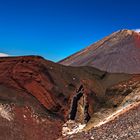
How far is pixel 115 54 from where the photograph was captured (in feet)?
220

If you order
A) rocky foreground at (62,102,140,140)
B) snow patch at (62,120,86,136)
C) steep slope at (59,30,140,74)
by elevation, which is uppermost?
steep slope at (59,30,140,74)

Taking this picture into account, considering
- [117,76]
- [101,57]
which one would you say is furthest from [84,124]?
[101,57]

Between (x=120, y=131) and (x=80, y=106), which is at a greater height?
(x=80, y=106)

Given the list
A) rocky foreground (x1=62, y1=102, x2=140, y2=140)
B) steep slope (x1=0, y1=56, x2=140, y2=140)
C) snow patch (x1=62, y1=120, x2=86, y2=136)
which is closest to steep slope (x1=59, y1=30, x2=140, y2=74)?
steep slope (x1=0, y1=56, x2=140, y2=140)

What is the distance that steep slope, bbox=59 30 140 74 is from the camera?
62438 millimetres

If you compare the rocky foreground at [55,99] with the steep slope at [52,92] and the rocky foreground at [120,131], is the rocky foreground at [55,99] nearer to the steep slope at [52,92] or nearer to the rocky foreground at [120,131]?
the steep slope at [52,92]

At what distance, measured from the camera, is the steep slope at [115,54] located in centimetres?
6244

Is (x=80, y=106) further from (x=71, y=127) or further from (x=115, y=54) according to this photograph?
(x=115, y=54)

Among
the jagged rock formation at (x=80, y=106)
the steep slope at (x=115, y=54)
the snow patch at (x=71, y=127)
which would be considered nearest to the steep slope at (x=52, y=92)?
the jagged rock formation at (x=80, y=106)

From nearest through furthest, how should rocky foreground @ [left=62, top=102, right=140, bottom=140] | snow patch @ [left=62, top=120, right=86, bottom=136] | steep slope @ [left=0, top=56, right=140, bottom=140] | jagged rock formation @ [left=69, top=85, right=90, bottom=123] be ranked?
rocky foreground @ [left=62, top=102, right=140, bottom=140] → steep slope @ [left=0, top=56, right=140, bottom=140] → snow patch @ [left=62, top=120, right=86, bottom=136] → jagged rock formation @ [left=69, top=85, right=90, bottom=123]

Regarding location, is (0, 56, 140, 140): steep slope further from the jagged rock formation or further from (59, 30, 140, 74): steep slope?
(59, 30, 140, 74): steep slope

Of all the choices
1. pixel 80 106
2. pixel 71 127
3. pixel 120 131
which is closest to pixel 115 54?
pixel 80 106

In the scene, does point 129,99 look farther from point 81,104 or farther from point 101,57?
point 101,57

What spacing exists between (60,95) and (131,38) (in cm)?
4631
